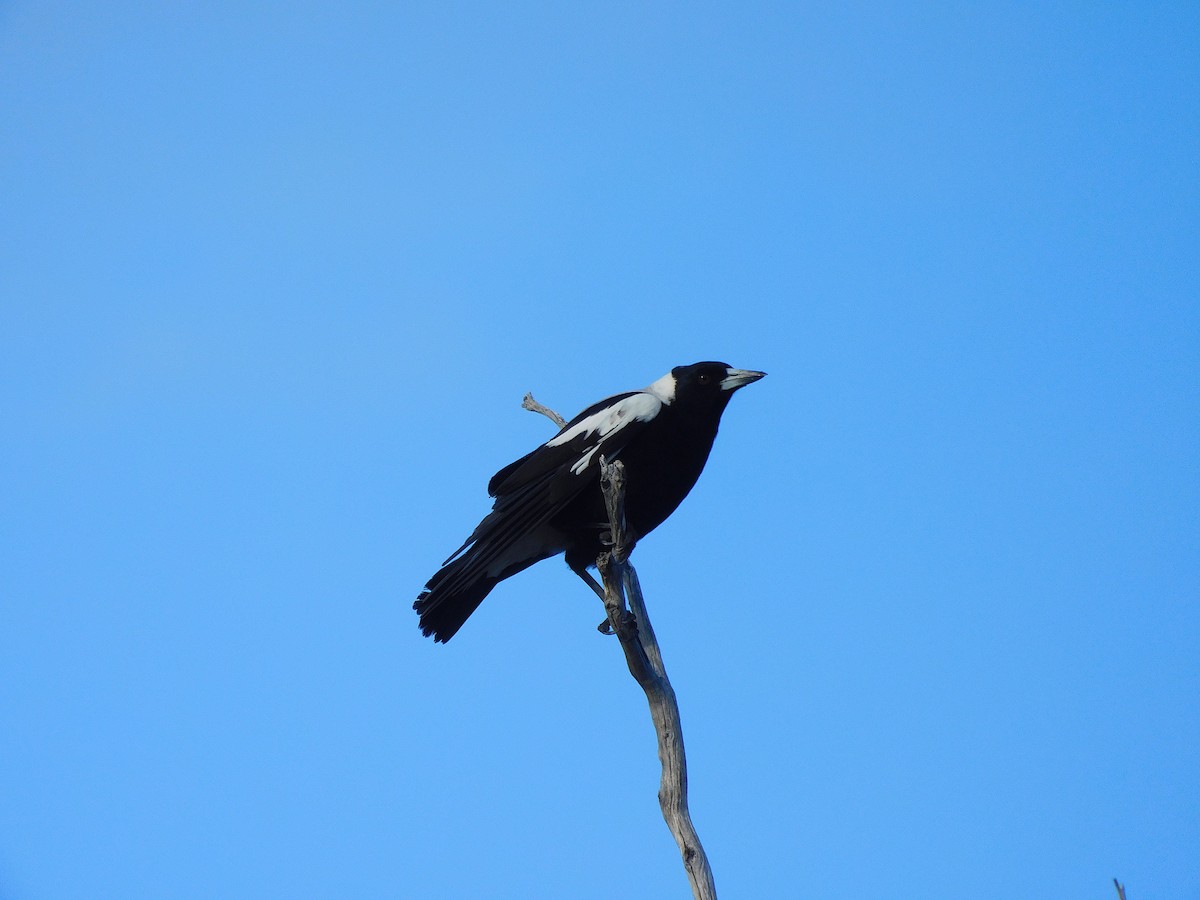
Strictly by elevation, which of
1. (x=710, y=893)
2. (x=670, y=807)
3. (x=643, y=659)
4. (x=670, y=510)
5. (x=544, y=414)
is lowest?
(x=710, y=893)

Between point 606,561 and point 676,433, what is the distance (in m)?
0.93

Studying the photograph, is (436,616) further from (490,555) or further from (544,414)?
(544,414)

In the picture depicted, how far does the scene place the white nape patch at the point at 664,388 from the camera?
5.90 metres

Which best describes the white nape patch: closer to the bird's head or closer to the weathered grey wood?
the bird's head

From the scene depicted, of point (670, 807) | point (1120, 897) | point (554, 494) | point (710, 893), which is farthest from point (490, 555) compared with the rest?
point (1120, 897)

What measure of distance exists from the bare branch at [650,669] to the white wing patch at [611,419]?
600 millimetres

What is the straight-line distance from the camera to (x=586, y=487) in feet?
18.1

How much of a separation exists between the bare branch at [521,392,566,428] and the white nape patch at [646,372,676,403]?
3.90 ft

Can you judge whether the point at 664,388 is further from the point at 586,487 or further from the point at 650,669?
the point at 650,669

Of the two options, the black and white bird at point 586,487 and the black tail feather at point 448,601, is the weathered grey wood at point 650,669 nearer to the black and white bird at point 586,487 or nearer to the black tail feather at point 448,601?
the black and white bird at point 586,487

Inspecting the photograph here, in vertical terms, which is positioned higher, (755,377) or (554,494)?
(755,377)

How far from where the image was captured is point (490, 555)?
18.1 ft

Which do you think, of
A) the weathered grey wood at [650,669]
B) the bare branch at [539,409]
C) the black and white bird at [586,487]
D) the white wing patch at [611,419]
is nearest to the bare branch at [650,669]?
the weathered grey wood at [650,669]

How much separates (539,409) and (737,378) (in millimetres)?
1875
